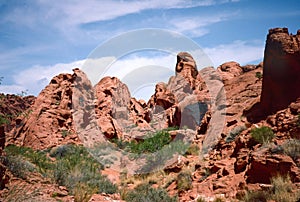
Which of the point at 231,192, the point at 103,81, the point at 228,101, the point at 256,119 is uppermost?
the point at 103,81

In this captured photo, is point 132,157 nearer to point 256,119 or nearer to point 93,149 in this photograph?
point 93,149

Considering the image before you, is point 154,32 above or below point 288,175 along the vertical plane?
above

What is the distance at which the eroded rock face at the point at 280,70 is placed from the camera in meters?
11.9

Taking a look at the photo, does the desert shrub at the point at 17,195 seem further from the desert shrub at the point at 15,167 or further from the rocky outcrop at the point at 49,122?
the rocky outcrop at the point at 49,122

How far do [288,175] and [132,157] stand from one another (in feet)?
40.5

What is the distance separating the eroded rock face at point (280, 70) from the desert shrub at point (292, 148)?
11.7ft

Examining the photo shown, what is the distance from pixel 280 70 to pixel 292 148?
508 cm

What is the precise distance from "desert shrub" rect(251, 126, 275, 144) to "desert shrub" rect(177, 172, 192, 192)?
2.77m

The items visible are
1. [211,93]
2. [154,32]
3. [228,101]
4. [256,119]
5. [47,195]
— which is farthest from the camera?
[211,93]

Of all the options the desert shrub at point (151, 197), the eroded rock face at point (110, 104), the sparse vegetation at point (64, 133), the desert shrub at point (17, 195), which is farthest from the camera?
the eroded rock face at point (110, 104)

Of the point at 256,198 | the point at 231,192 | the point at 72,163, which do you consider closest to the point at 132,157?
the point at 72,163

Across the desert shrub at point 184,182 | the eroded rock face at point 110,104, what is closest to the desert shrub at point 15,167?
the desert shrub at point 184,182

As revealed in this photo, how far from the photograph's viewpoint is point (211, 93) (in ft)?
89.4

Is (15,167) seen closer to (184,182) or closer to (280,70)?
(184,182)
